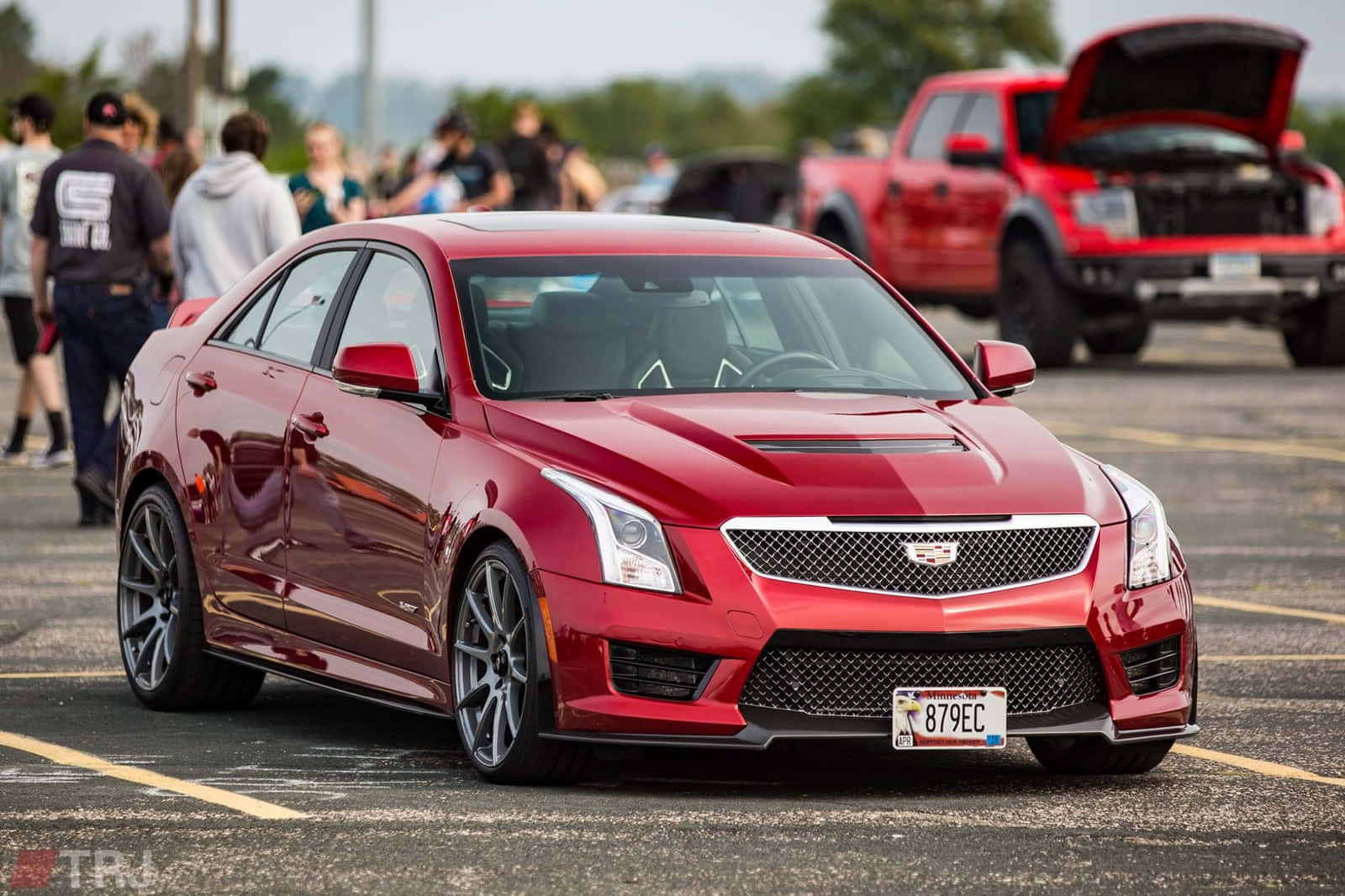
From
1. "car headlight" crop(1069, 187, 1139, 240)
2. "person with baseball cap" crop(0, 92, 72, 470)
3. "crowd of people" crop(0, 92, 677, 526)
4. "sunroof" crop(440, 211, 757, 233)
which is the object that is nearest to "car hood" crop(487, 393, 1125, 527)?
"sunroof" crop(440, 211, 757, 233)

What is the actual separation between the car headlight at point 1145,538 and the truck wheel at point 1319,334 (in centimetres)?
1621

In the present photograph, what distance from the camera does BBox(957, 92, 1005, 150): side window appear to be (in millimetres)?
23000

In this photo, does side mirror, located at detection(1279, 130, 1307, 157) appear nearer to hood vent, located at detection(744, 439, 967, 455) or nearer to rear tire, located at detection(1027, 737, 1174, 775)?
rear tire, located at detection(1027, 737, 1174, 775)

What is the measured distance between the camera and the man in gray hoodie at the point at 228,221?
42.4 feet

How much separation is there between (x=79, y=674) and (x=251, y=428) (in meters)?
1.38

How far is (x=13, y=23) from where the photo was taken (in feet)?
211

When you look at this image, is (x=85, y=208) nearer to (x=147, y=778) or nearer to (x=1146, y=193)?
(x=147, y=778)

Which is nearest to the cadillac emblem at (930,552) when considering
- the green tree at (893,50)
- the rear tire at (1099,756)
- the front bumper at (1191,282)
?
the rear tire at (1099,756)

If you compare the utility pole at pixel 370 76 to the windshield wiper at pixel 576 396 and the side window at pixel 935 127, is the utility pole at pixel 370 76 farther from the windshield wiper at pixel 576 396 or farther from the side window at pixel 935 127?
the windshield wiper at pixel 576 396

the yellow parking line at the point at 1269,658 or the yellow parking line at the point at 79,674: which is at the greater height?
A: the yellow parking line at the point at 1269,658

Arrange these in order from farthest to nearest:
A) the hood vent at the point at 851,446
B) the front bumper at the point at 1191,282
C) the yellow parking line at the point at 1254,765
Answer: the front bumper at the point at 1191,282
the yellow parking line at the point at 1254,765
the hood vent at the point at 851,446


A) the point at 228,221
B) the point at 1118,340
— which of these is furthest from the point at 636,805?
the point at 1118,340

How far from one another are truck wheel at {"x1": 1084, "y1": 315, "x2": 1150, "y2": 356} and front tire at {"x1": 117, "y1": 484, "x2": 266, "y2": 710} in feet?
57.9

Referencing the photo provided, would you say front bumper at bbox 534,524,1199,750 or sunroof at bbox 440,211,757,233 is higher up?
sunroof at bbox 440,211,757,233
